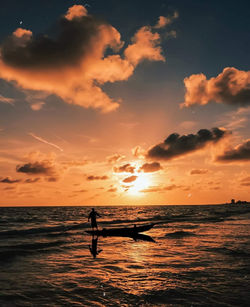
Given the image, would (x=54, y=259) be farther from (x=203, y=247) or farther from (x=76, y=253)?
(x=203, y=247)

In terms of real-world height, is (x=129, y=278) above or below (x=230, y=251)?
above

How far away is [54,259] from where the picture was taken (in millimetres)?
16203

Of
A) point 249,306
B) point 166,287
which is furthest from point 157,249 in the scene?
point 249,306

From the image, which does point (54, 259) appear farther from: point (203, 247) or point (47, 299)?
point (203, 247)

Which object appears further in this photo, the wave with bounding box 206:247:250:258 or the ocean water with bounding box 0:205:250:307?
the wave with bounding box 206:247:250:258

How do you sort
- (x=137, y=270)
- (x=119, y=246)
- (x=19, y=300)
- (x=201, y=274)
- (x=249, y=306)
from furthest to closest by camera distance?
(x=119, y=246)
(x=137, y=270)
(x=201, y=274)
(x=19, y=300)
(x=249, y=306)

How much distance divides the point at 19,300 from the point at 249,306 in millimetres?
8249

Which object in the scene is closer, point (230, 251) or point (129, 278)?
point (129, 278)

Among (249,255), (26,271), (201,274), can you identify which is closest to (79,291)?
(26,271)

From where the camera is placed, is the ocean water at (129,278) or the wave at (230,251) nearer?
the ocean water at (129,278)

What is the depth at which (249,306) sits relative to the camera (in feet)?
26.7

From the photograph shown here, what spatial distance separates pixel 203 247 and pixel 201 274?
309 inches

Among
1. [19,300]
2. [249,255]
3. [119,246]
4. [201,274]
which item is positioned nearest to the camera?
[19,300]

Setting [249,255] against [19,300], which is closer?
[19,300]
